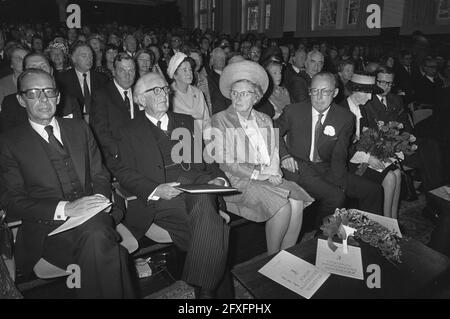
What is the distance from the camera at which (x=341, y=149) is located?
3383 mm

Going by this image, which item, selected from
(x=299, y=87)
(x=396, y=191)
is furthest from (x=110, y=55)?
(x=396, y=191)

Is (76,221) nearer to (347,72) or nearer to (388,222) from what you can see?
(388,222)

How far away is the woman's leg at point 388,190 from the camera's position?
141 inches

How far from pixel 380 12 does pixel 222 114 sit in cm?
1006

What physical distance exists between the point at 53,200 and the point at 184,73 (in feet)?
7.73

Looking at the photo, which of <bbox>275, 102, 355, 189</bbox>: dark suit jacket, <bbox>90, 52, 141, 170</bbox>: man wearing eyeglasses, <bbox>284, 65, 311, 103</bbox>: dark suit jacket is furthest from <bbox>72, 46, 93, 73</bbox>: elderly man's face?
<bbox>284, 65, 311, 103</bbox>: dark suit jacket

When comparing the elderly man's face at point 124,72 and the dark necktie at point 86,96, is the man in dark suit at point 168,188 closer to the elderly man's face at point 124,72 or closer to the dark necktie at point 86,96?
the elderly man's face at point 124,72

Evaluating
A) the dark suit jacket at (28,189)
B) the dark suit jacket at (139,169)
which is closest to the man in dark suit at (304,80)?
the dark suit jacket at (139,169)

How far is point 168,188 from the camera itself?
256 centimetres

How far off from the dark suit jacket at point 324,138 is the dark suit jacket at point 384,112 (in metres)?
0.66

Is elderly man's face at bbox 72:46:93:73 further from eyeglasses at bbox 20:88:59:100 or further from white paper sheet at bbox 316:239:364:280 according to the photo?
white paper sheet at bbox 316:239:364:280

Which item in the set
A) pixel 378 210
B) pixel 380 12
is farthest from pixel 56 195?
pixel 380 12
